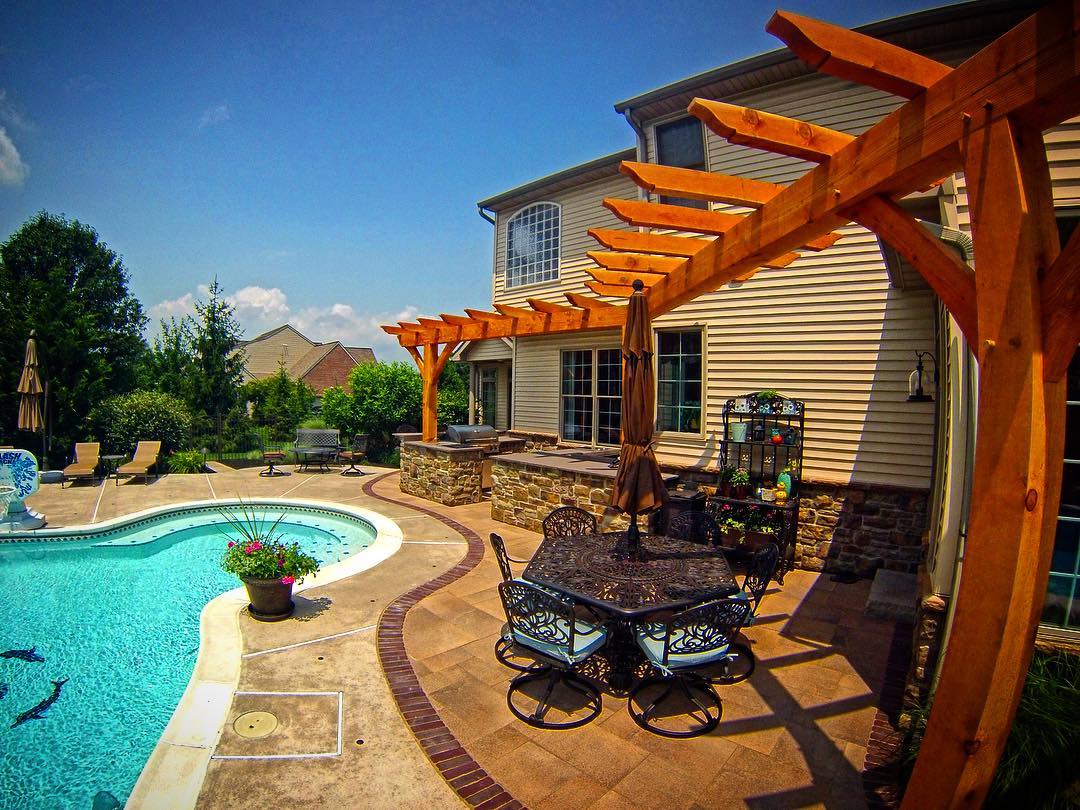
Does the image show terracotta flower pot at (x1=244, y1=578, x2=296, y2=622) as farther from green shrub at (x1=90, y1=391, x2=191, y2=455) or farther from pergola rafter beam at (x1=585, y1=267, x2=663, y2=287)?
green shrub at (x1=90, y1=391, x2=191, y2=455)

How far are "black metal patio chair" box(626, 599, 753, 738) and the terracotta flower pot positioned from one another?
340 centimetres

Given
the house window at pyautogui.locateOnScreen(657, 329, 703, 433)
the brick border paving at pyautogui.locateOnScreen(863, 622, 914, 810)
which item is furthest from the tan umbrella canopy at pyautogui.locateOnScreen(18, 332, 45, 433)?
the brick border paving at pyautogui.locateOnScreen(863, 622, 914, 810)

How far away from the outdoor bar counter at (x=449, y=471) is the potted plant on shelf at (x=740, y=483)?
463 cm

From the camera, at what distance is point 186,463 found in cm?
Answer: 1408

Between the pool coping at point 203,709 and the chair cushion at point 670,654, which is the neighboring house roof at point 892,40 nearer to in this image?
the chair cushion at point 670,654

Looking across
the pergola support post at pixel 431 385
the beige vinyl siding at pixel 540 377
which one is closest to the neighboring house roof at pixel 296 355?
the pergola support post at pixel 431 385

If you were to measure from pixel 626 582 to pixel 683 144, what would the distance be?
738cm

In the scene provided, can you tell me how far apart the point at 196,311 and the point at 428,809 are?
16.2 meters

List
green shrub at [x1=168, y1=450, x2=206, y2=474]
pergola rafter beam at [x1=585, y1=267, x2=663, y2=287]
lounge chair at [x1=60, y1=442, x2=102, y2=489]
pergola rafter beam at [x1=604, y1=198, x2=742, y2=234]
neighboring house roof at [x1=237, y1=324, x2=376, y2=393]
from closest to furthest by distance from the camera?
pergola rafter beam at [x1=604, y1=198, x2=742, y2=234] < pergola rafter beam at [x1=585, y1=267, x2=663, y2=287] < lounge chair at [x1=60, y1=442, x2=102, y2=489] < green shrub at [x1=168, y1=450, x2=206, y2=474] < neighboring house roof at [x1=237, y1=324, x2=376, y2=393]

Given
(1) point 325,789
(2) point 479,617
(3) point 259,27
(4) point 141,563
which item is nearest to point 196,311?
(3) point 259,27

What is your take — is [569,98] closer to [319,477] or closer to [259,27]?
[259,27]

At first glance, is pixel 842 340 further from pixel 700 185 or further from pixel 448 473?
pixel 448 473

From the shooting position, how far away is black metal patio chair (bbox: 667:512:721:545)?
582 centimetres

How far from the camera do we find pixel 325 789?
2.94 meters
